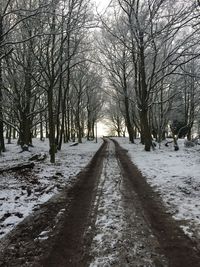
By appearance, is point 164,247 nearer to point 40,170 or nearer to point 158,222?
point 158,222

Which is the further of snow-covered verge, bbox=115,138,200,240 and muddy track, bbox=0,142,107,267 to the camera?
snow-covered verge, bbox=115,138,200,240

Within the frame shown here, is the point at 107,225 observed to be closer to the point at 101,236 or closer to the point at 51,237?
the point at 101,236

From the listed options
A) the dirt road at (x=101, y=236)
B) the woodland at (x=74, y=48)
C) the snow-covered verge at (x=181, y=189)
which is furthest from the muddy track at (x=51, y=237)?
the woodland at (x=74, y=48)

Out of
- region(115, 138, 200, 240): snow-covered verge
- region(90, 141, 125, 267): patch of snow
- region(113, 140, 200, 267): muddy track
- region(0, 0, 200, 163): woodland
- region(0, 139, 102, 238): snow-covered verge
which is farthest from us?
region(0, 0, 200, 163): woodland

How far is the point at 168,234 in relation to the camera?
5859 mm

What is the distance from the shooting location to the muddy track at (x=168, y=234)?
4734mm

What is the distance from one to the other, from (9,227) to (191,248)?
3783mm

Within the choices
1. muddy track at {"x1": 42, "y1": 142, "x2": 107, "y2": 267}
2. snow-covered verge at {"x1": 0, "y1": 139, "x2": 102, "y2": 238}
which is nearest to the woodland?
snow-covered verge at {"x1": 0, "y1": 139, "x2": 102, "y2": 238}

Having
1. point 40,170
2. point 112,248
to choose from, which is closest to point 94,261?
point 112,248

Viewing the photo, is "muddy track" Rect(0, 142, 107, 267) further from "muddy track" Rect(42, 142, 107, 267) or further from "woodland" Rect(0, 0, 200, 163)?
"woodland" Rect(0, 0, 200, 163)

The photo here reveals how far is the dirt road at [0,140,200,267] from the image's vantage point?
15.7 ft

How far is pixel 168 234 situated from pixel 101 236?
1.28 metres

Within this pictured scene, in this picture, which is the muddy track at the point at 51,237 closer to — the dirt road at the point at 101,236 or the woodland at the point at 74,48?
the dirt road at the point at 101,236

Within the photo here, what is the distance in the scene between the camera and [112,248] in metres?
5.20
